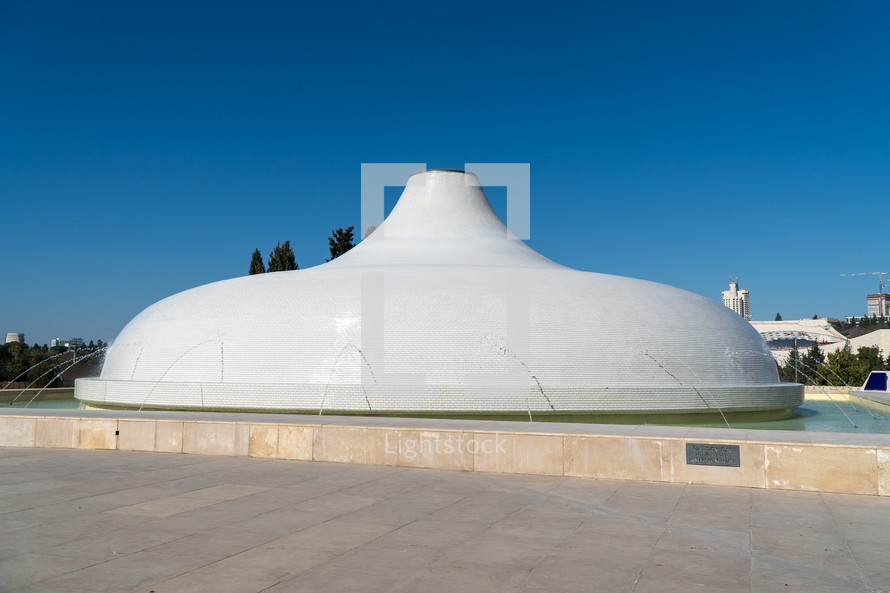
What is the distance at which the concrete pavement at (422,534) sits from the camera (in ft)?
16.2

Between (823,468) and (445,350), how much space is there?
471 inches

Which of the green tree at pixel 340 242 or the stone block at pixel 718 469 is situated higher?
the green tree at pixel 340 242

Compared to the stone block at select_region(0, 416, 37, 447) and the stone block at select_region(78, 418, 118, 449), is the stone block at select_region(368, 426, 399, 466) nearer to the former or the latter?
the stone block at select_region(78, 418, 118, 449)

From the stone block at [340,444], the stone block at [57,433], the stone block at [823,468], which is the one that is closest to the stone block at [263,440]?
the stone block at [340,444]

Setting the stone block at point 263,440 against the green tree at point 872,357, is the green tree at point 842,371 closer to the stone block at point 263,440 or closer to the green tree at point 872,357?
the green tree at point 872,357

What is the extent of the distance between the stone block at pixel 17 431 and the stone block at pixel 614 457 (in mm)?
9137

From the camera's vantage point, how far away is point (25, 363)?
45.7 meters

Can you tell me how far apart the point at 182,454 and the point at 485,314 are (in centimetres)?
1028

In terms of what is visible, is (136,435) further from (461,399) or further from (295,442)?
(461,399)

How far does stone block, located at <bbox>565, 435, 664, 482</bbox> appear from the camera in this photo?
29.1ft

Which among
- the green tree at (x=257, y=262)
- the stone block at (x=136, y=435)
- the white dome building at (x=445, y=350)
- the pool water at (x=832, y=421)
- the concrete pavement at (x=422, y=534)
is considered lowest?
the pool water at (x=832, y=421)

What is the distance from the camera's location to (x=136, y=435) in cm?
1170

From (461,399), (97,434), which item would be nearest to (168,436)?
(97,434)

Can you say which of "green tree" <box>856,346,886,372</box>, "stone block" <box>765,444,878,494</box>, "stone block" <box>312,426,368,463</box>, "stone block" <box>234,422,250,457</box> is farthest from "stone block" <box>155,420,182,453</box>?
"green tree" <box>856,346,886,372</box>
